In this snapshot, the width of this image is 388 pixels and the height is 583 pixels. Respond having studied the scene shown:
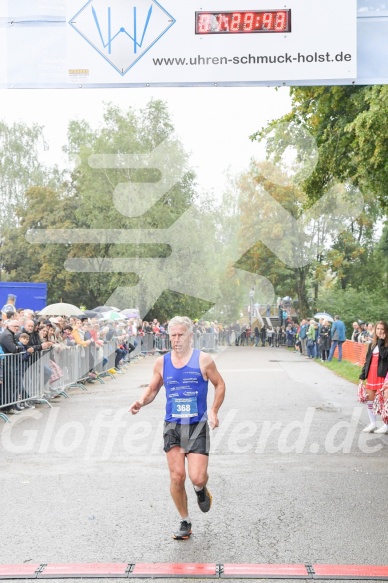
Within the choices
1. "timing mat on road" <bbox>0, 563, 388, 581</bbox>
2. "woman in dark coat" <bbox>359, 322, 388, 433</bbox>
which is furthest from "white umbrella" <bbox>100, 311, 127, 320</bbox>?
"timing mat on road" <bbox>0, 563, 388, 581</bbox>

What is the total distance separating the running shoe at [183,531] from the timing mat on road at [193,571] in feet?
2.17

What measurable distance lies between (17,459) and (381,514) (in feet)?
15.1

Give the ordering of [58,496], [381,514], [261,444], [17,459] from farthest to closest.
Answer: [261,444] < [17,459] < [58,496] < [381,514]

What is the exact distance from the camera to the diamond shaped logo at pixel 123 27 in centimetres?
866

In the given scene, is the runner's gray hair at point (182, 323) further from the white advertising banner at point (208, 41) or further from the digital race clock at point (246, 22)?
the digital race clock at point (246, 22)

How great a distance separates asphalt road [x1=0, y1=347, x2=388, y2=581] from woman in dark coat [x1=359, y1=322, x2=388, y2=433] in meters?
0.60

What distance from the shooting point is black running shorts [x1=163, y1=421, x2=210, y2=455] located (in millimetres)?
6535

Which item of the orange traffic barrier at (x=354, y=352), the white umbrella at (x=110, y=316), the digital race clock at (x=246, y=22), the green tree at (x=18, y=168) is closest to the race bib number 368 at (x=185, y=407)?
the digital race clock at (x=246, y=22)

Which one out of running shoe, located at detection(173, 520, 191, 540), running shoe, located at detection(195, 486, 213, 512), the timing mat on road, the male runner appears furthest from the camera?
running shoe, located at detection(195, 486, 213, 512)

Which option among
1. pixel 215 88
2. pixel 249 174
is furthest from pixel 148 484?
pixel 249 174

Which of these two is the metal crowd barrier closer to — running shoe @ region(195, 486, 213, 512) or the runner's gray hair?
running shoe @ region(195, 486, 213, 512)

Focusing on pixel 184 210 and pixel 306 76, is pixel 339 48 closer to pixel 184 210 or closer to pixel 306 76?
pixel 306 76

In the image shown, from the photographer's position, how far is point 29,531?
658 cm

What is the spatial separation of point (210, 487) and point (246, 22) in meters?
4.57
